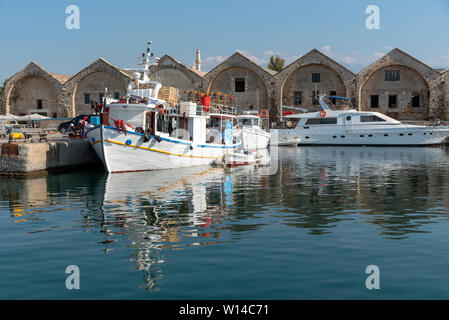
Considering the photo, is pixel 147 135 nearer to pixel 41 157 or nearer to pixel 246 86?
pixel 41 157

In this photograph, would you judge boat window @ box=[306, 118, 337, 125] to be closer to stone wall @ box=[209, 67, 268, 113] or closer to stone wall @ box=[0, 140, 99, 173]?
stone wall @ box=[209, 67, 268, 113]

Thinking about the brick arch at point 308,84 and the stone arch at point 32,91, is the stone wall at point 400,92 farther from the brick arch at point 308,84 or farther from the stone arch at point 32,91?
the stone arch at point 32,91

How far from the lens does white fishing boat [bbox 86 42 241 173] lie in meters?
21.9

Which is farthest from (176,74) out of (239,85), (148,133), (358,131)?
(148,133)

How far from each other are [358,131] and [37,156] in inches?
1179

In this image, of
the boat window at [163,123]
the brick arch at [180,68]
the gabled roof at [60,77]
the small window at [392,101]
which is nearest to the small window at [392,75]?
the small window at [392,101]

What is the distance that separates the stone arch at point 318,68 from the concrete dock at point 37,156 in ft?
100

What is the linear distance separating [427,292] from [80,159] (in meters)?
21.6

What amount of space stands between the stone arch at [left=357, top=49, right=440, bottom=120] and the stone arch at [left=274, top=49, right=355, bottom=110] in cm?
111

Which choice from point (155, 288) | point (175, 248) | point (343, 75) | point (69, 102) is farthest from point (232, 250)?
point (69, 102)

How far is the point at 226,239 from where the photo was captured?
987 centimetres

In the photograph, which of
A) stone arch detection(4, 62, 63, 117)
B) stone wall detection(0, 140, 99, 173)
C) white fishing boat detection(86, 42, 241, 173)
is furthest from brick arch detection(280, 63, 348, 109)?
stone wall detection(0, 140, 99, 173)

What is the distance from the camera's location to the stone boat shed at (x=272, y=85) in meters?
48.8

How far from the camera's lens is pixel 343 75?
50062 mm
